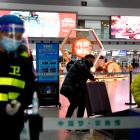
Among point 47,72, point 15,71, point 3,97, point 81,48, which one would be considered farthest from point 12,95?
point 81,48

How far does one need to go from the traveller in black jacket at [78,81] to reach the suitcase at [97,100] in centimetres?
108

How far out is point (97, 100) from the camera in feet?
26.7

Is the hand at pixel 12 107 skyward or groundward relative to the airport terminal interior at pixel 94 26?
groundward

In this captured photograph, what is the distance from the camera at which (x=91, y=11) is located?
1281 inches

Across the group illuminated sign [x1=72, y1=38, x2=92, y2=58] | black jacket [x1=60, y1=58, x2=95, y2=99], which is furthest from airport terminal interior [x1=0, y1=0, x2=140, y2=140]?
black jacket [x1=60, y1=58, x2=95, y2=99]

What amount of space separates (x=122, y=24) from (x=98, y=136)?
25923mm

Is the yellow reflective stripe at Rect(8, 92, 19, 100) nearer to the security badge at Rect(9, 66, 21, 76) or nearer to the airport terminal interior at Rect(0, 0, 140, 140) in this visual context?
the security badge at Rect(9, 66, 21, 76)

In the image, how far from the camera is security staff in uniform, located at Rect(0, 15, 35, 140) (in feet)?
12.5

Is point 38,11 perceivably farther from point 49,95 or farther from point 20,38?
point 20,38

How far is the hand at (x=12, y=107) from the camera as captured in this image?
377 centimetres

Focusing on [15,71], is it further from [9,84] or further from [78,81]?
[78,81]

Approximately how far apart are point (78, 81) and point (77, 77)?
128 millimetres

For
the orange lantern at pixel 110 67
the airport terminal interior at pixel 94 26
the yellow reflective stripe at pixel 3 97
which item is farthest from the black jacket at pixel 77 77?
the orange lantern at pixel 110 67

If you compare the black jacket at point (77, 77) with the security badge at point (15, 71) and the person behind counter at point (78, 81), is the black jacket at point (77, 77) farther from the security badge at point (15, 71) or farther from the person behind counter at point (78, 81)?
the security badge at point (15, 71)
